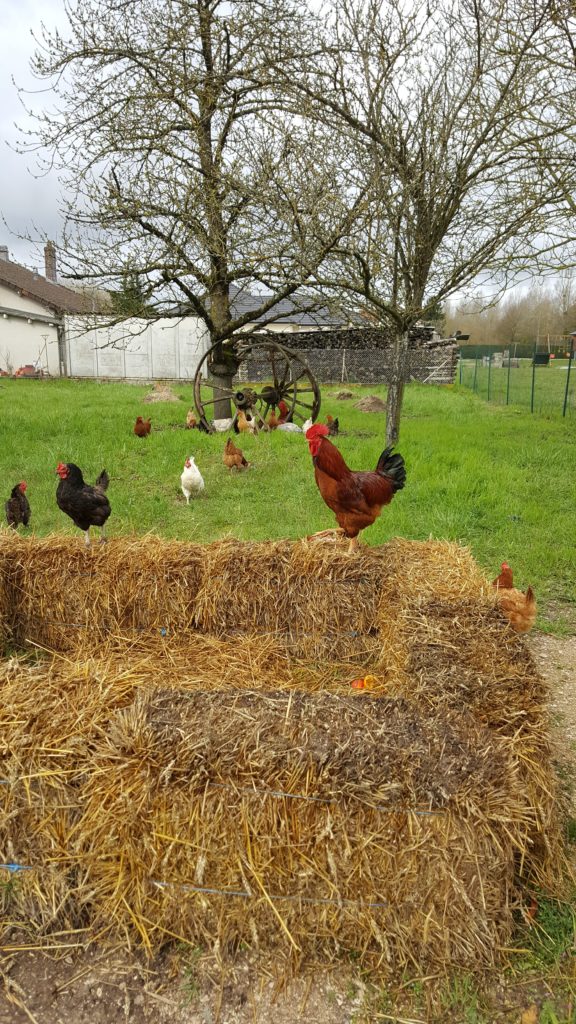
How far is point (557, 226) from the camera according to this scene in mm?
8250

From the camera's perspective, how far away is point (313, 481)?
7.83 m

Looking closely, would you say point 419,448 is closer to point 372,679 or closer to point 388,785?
point 372,679

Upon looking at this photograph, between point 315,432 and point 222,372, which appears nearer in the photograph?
point 315,432

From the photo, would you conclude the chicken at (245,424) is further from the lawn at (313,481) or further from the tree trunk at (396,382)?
the tree trunk at (396,382)

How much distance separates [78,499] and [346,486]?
206cm

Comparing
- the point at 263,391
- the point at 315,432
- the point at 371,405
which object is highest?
the point at 263,391

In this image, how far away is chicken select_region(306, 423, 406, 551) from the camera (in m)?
3.76

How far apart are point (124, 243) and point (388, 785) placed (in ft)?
32.2

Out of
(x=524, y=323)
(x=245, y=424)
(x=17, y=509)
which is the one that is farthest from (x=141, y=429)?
(x=524, y=323)

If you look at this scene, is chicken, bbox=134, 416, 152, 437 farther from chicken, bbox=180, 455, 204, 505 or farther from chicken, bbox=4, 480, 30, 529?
chicken, bbox=4, 480, 30, 529

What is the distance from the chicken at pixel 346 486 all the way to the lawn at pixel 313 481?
1.41 m

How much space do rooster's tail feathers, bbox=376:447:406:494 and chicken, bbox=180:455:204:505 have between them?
3.16 meters

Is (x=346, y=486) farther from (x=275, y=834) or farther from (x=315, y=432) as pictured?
(x=275, y=834)

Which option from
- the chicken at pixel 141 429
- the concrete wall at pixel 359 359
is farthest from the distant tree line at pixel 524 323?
the chicken at pixel 141 429
